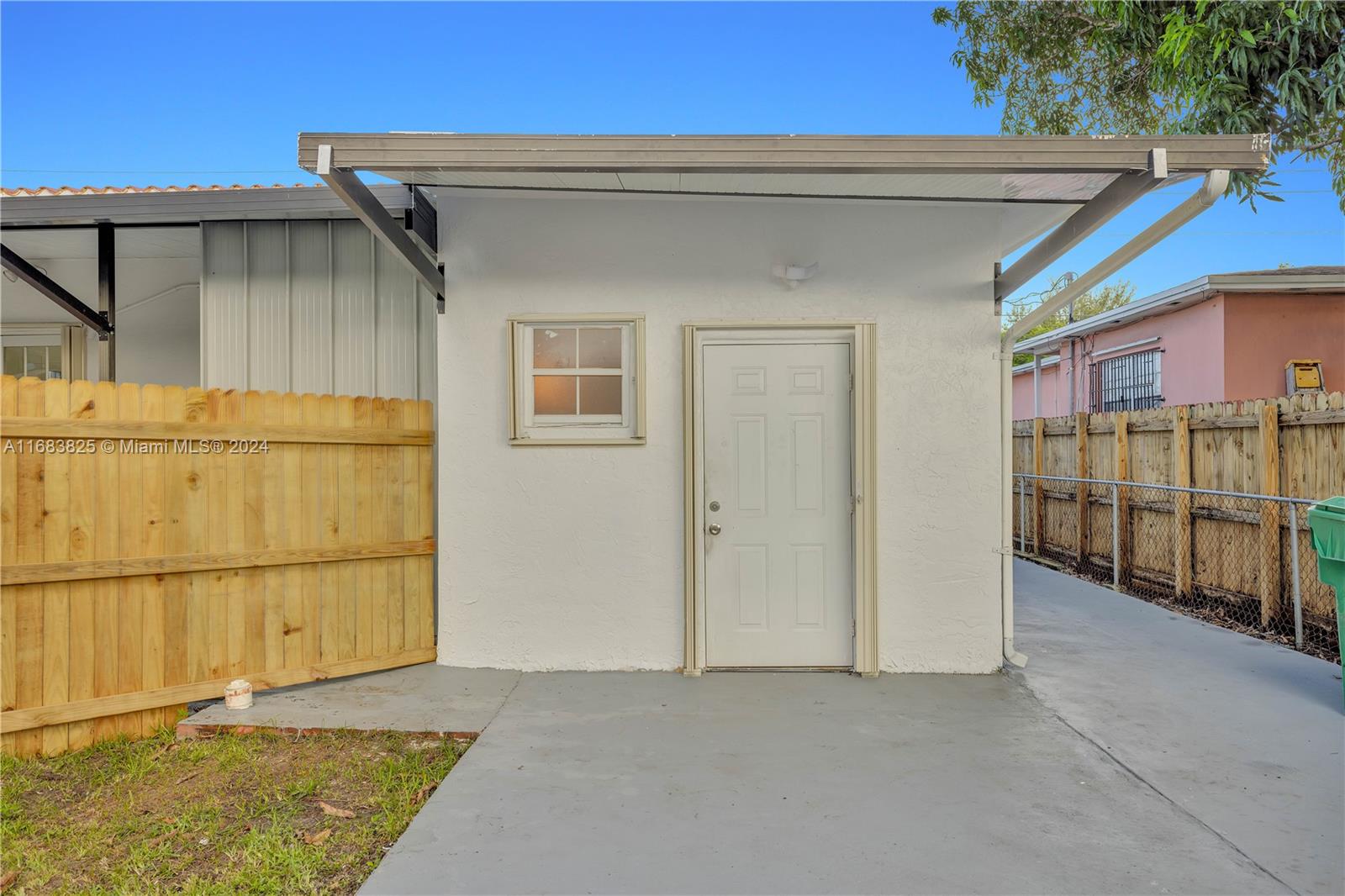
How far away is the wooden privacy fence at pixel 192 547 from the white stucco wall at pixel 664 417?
15.4 inches

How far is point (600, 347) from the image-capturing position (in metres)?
4.79

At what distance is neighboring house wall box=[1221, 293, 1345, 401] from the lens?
924cm

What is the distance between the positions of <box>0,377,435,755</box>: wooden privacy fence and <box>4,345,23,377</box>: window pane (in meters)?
4.24

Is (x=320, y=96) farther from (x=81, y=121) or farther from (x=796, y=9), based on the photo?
(x=796, y=9)

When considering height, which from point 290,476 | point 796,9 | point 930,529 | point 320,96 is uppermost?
point 320,96

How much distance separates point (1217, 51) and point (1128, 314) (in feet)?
22.6

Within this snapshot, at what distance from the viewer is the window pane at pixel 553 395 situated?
480 centimetres

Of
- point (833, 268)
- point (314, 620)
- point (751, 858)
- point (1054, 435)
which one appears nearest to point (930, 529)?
point (833, 268)

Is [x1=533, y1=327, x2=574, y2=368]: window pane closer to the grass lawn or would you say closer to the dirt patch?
the grass lawn

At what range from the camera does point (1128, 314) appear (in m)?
10.9

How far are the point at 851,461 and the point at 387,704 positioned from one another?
3114 mm

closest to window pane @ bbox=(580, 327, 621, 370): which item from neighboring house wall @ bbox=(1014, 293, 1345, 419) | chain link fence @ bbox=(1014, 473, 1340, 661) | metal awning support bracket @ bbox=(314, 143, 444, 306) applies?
metal awning support bracket @ bbox=(314, 143, 444, 306)

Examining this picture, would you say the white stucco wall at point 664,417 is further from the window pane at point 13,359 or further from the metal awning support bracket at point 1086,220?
the window pane at point 13,359

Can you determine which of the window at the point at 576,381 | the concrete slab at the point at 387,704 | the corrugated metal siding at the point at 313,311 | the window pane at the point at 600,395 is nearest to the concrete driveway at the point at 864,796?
the concrete slab at the point at 387,704
